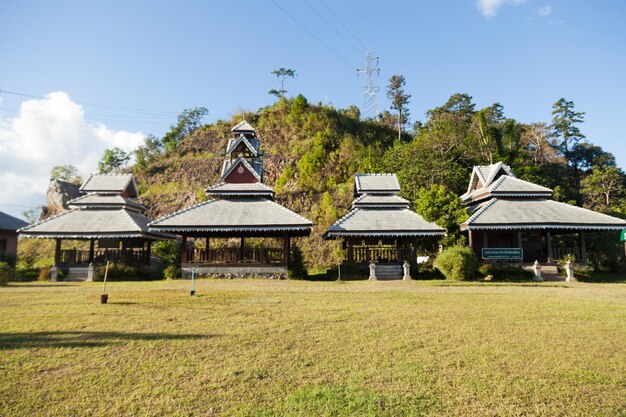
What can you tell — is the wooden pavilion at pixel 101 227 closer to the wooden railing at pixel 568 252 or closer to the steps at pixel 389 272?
the steps at pixel 389 272

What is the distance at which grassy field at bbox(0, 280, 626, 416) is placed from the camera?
219 inches

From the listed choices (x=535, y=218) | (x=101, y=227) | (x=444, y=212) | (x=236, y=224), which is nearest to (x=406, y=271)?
(x=444, y=212)

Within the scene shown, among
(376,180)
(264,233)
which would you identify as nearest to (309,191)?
(376,180)

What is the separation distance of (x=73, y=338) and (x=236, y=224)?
15.3 metres

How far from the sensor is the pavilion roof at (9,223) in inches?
1394

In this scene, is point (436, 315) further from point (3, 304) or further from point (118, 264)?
point (118, 264)

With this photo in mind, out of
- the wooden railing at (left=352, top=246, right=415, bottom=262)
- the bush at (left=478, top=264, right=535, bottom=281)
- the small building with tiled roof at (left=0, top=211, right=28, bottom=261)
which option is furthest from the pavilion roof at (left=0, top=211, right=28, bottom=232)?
the bush at (left=478, top=264, right=535, bottom=281)

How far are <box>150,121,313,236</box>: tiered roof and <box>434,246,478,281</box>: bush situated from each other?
27.3ft

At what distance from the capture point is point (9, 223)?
36594 millimetres

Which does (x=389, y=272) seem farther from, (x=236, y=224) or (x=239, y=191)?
(x=239, y=191)

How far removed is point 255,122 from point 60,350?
52.4 metres

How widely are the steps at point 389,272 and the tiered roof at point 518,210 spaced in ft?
18.0

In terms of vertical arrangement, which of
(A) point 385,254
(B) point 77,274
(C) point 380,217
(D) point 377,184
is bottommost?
(B) point 77,274

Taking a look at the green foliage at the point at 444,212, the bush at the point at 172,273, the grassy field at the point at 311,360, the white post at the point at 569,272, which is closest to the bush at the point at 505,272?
the white post at the point at 569,272
